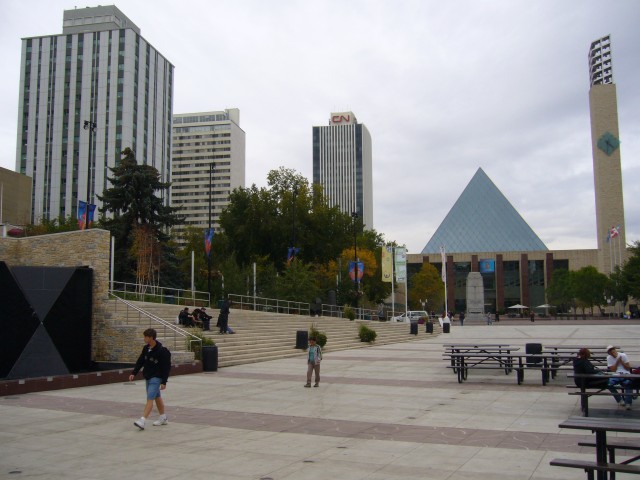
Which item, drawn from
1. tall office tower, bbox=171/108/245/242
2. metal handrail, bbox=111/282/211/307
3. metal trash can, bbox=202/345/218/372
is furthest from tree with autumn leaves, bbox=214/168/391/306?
tall office tower, bbox=171/108/245/242

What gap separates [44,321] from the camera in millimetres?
19312

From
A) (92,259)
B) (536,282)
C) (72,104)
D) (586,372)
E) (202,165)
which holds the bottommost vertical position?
(586,372)

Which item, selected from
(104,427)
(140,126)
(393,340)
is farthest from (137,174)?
(140,126)

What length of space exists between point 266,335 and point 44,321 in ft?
31.3

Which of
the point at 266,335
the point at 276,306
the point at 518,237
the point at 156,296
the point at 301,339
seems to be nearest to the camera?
the point at 301,339

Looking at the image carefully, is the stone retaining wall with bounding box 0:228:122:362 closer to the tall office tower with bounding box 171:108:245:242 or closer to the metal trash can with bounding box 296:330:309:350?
the metal trash can with bounding box 296:330:309:350

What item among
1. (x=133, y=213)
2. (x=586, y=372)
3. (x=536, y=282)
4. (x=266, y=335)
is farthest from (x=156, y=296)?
(x=536, y=282)

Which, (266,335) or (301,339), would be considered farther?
(266,335)

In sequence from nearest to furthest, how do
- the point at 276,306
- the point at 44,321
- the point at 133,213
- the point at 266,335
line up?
the point at 44,321, the point at 266,335, the point at 276,306, the point at 133,213

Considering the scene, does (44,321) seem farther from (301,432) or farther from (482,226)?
(482,226)

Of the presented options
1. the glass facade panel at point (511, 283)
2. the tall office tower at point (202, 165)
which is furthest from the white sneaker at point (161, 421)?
the tall office tower at point (202, 165)

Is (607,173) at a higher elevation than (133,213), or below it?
higher

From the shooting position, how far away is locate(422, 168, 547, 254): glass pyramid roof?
116 meters

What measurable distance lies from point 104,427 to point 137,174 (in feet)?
116
